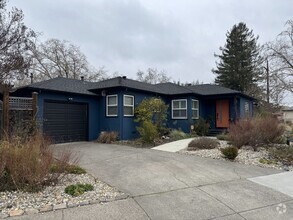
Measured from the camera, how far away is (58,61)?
33.3 metres

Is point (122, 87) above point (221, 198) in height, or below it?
above

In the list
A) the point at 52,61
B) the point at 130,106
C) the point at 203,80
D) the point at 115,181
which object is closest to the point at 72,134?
the point at 130,106

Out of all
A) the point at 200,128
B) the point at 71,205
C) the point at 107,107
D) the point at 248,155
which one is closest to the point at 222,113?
the point at 200,128

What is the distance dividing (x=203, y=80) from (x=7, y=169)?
43.0 meters

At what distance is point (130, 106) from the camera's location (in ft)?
47.7

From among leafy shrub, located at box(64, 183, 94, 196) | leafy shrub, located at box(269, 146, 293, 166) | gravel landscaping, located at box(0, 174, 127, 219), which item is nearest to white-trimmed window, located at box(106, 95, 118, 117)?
leafy shrub, located at box(269, 146, 293, 166)

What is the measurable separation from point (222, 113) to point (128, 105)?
25.1 feet

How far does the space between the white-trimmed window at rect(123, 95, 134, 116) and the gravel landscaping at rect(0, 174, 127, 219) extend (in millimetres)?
8708

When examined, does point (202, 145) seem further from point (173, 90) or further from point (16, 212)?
point (16, 212)

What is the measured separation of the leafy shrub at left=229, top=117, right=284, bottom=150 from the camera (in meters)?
10.5

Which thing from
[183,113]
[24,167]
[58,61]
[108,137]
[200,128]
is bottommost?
[108,137]

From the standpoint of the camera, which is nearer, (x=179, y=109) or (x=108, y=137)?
(x=108, y=137)

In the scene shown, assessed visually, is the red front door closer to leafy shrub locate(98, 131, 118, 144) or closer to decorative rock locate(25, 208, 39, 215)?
leafy shrub locate(98, 131, 118, 144)

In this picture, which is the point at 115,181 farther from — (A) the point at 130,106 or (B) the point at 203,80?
(B) the point at 203,80
